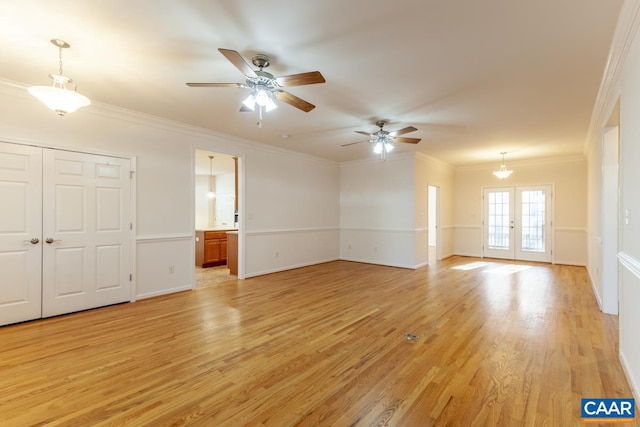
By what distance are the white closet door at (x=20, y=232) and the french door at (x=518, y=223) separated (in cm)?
956

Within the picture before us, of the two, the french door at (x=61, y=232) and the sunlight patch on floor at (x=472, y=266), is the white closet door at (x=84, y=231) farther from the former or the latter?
the sunlight patch on floor at (x=472, y=266)

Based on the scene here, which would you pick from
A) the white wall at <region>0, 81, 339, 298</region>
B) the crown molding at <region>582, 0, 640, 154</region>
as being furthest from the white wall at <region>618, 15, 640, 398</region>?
the white wall at <region>0, 81, 339, 298</region>

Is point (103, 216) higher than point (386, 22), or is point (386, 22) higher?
point (386, 22)

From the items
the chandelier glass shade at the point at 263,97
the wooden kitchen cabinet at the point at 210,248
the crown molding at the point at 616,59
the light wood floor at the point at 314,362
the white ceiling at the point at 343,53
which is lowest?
the light wood floor at the point at 314,362

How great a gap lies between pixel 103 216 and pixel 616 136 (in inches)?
270

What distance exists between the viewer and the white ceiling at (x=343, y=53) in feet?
7.14

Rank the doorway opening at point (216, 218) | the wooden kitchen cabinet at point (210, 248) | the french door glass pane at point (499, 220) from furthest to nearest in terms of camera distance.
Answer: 1. the french door glass pane at point (499, 220)
2. the wooden kitchen cabinet at point (210, 248)
3. the doorway opening at point (216, 218)

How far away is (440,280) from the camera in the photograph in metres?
5.77

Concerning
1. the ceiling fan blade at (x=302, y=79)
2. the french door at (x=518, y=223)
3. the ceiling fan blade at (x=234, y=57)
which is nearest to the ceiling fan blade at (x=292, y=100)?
the ceiling fan blade at (x=302, y=79)

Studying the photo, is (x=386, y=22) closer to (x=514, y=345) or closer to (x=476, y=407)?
(x=476, y=407)

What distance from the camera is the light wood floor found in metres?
1.99

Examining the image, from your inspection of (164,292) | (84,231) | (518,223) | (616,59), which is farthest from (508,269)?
(84,231)

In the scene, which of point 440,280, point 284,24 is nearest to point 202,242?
point 440,280

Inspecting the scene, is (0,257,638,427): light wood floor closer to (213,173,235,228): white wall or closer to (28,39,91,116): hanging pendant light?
(28,39,91,116): hanging pendant light
